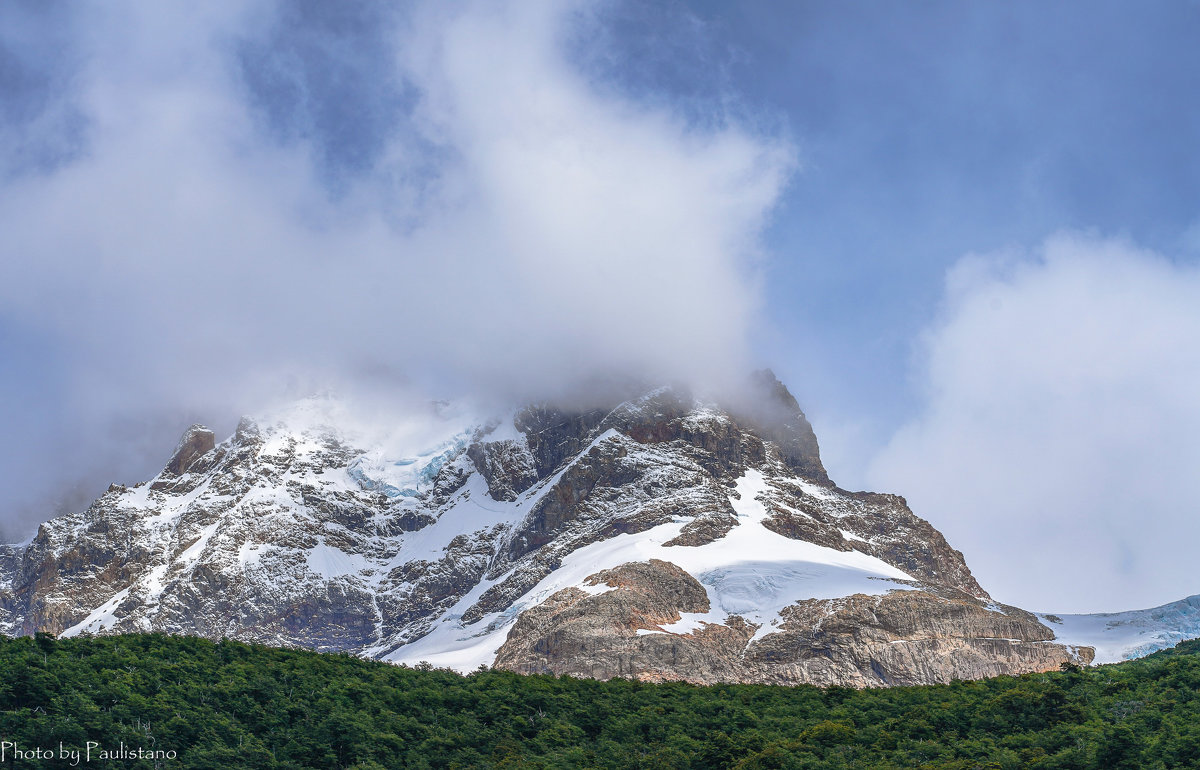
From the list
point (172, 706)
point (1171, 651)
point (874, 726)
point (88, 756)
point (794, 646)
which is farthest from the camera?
point (794, 646)

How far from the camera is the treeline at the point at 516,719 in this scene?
8350cm

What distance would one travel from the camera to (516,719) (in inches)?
4151

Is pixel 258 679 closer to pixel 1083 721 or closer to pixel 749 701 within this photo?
pixel 749 701

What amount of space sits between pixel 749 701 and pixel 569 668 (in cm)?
7085

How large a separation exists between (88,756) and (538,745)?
35572 mm

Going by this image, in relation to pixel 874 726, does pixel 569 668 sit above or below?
above

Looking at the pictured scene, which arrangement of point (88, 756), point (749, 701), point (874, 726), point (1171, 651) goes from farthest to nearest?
1. point (1171, 651)
2. point (749, 701)
3. point (874, 726)
4. point (88, 756)

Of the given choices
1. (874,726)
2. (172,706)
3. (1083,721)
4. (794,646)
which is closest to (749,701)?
(874,726)

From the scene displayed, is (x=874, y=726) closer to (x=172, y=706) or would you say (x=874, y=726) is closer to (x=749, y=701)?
(x=749, y=701)

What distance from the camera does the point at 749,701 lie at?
12125 cm

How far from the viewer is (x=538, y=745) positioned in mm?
99250

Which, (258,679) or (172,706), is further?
(258,679)

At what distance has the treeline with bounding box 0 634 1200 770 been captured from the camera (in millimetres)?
83500

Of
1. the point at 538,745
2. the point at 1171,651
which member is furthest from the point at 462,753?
the point at 1171,651
